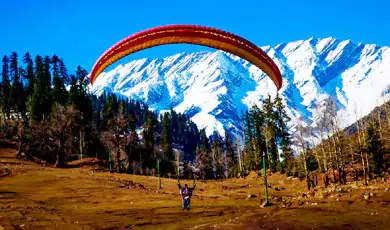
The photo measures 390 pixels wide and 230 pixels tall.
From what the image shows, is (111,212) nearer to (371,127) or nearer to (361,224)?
(361,224)

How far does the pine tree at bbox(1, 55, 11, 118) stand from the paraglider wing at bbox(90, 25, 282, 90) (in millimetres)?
78239

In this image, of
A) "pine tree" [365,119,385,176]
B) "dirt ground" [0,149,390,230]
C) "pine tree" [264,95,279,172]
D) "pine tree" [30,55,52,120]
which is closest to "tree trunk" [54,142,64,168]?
"pine tree" [30,55,52,120]

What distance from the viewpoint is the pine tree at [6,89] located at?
3714 inches

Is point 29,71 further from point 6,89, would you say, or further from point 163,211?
point 163,211

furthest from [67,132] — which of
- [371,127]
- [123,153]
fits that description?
[371,127]

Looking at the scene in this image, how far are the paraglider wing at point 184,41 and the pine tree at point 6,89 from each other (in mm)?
78239

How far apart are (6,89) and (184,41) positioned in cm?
9627

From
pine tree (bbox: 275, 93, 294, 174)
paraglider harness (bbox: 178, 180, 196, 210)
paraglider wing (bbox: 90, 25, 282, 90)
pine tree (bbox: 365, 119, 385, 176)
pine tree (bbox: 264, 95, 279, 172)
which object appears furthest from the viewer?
pine tree (bbox: 264, 95, 279, 172)

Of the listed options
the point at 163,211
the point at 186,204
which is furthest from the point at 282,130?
the point at 163,211

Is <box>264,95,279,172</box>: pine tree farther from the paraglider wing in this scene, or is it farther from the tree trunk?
the paraglider wing

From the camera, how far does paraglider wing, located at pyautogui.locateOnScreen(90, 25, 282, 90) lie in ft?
57.9

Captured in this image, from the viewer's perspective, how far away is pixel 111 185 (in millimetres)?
41688

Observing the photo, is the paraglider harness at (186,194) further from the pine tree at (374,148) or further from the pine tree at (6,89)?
the pine tree at (6,89)

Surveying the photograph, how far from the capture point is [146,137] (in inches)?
3962
